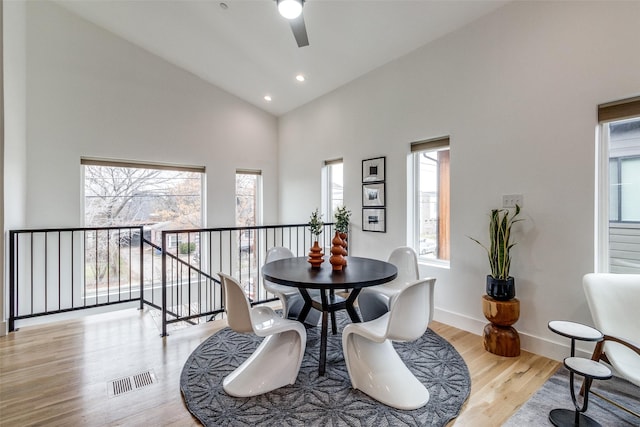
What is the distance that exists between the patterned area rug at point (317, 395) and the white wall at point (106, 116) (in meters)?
3.23

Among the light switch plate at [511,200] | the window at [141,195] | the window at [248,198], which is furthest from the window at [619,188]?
the window at [141,195]

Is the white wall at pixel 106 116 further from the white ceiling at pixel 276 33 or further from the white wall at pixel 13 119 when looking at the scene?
the white ceiling at pixel 276 33

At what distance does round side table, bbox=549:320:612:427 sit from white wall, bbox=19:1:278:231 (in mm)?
4924

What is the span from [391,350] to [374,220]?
2.20 m

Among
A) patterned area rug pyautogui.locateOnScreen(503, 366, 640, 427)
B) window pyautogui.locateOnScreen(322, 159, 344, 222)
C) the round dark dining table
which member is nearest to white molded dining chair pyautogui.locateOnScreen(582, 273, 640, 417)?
patterned area rug pyautogui.locateOnScreen(503, 366, 640, 427)

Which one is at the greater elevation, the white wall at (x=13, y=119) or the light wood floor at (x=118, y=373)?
the white wall at (x=13, y=119)

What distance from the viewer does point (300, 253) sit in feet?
18.4

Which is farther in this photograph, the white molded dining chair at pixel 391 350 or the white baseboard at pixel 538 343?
the white baseboard at pixel 538 343

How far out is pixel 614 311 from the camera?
6.70 ft

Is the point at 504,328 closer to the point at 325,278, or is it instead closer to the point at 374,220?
the point at 325,278

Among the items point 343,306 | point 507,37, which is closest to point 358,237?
point 343,306

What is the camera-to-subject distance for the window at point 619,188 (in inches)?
91.0

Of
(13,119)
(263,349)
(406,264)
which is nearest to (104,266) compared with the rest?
(13,119)

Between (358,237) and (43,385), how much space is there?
362cm
